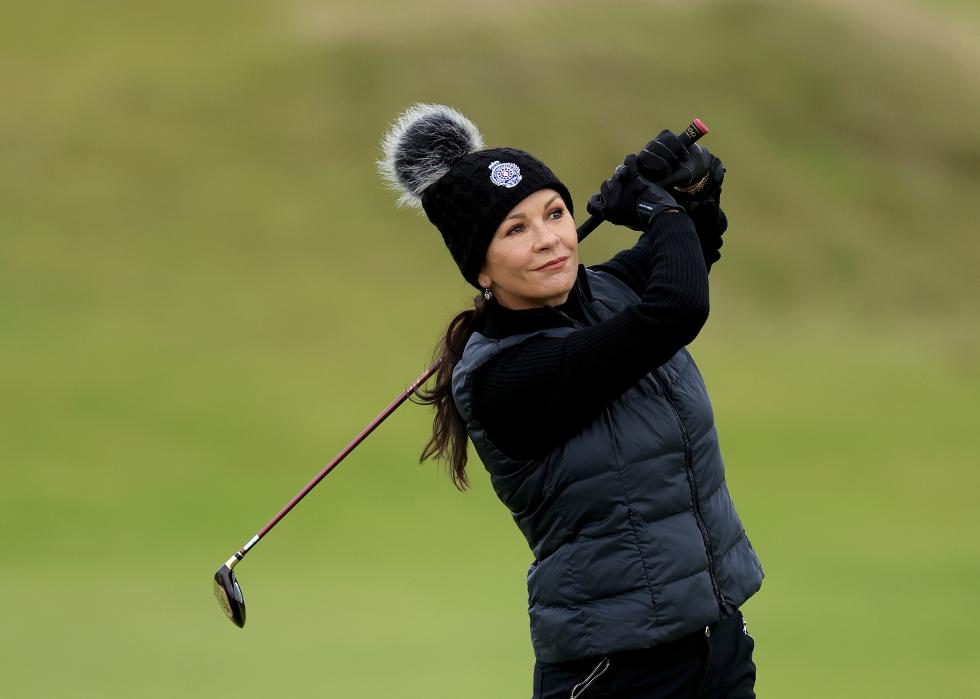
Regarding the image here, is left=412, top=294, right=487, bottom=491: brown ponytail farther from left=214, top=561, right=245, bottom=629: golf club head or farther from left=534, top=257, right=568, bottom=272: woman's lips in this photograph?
left=214, top=561, right=245, bottom=629: golf club head

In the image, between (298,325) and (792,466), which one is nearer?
(792,466)

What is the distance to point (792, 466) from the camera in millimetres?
8352

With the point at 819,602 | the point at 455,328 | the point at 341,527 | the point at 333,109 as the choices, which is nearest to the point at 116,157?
the point at 333,109

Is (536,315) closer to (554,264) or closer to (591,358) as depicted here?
(554,264)

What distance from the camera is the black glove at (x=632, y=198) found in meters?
2.38

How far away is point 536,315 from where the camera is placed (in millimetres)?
2416

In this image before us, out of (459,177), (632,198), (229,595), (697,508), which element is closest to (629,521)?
(697,508)

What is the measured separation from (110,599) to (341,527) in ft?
4.19

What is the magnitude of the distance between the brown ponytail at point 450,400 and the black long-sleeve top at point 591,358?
0.20 meters

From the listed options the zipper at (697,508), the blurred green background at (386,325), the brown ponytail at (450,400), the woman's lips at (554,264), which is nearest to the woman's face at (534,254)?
the woman's lips at (554,264)

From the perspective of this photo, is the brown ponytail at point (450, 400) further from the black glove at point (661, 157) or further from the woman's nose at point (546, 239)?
the black glove at point (661, 157)

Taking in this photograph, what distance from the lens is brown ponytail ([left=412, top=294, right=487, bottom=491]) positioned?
2.57 metres

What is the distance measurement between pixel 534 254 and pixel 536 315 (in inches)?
3.6

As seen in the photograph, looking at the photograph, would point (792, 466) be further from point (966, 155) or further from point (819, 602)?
point (966, 155)
